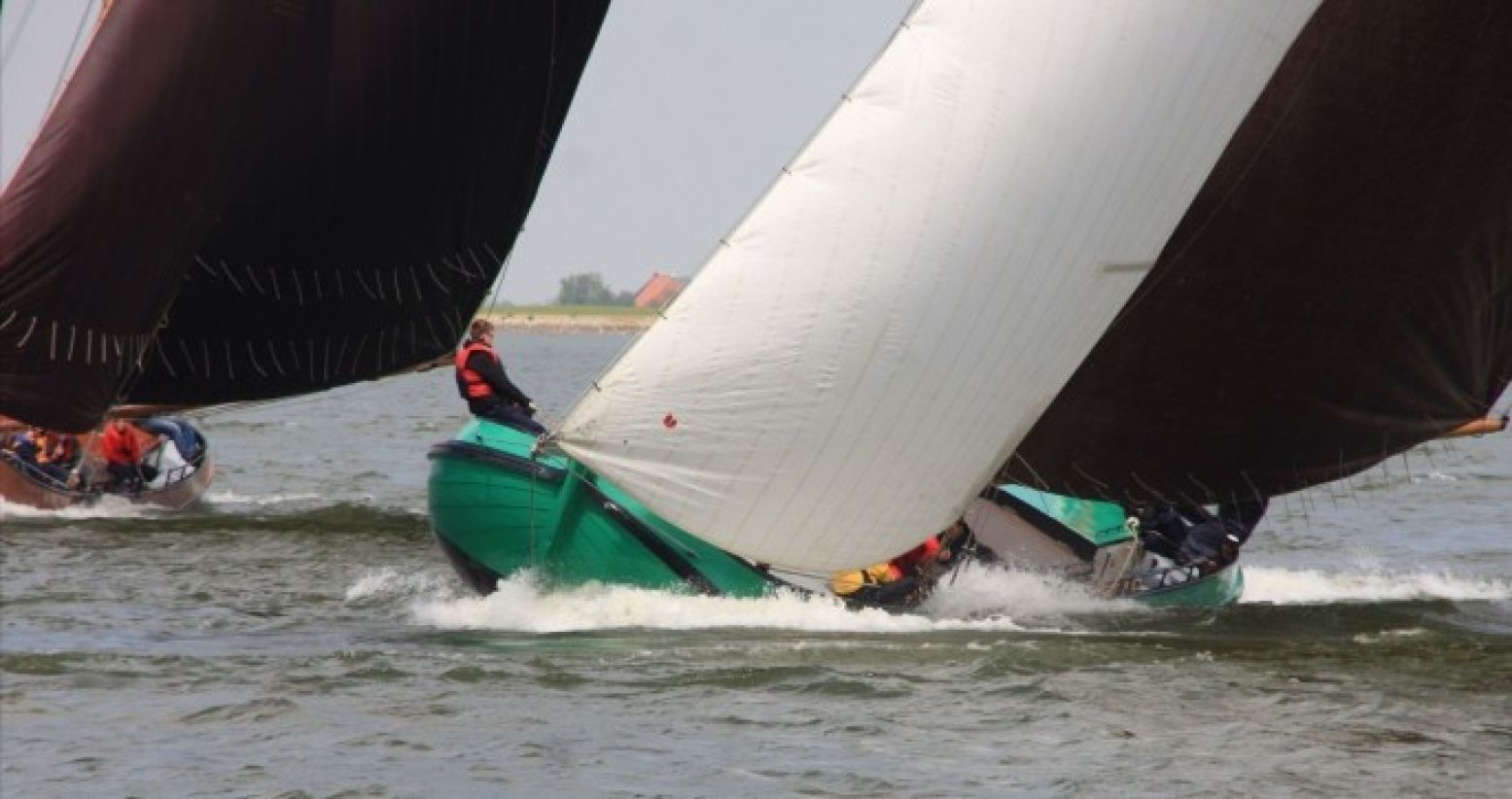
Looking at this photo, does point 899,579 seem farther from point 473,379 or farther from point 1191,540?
point 473,379

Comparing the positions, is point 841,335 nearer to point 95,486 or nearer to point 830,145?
point 830,145

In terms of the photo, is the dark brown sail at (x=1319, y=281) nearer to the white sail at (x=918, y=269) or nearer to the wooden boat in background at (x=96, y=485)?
the white sail at (x=918, y=269)

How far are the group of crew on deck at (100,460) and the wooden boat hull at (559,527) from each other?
14175 millimetres

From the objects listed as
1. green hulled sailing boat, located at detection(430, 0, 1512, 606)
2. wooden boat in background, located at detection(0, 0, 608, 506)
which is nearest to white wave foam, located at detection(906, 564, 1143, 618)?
green hulled sailing boat, located at detection(430, 0, 1512, 606)

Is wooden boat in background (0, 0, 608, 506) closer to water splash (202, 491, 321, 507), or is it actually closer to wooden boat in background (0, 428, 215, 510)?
wooden boat in background (0, 428, 215, 510)

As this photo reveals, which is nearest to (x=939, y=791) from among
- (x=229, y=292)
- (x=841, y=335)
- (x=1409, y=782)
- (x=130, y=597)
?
(x=1409, y=782)

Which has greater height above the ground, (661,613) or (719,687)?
(661,613)

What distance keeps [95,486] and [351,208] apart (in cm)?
934

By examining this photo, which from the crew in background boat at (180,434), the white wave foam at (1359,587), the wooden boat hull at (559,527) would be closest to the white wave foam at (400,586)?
the wooden boat hull at (559,527)

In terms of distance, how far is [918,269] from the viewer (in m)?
19.4

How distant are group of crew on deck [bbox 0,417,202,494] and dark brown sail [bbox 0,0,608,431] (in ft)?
24.3

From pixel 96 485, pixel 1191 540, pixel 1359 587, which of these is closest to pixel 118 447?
pixel 96 485

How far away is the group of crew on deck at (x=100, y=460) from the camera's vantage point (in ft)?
113

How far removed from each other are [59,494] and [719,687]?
1746 centimetres
